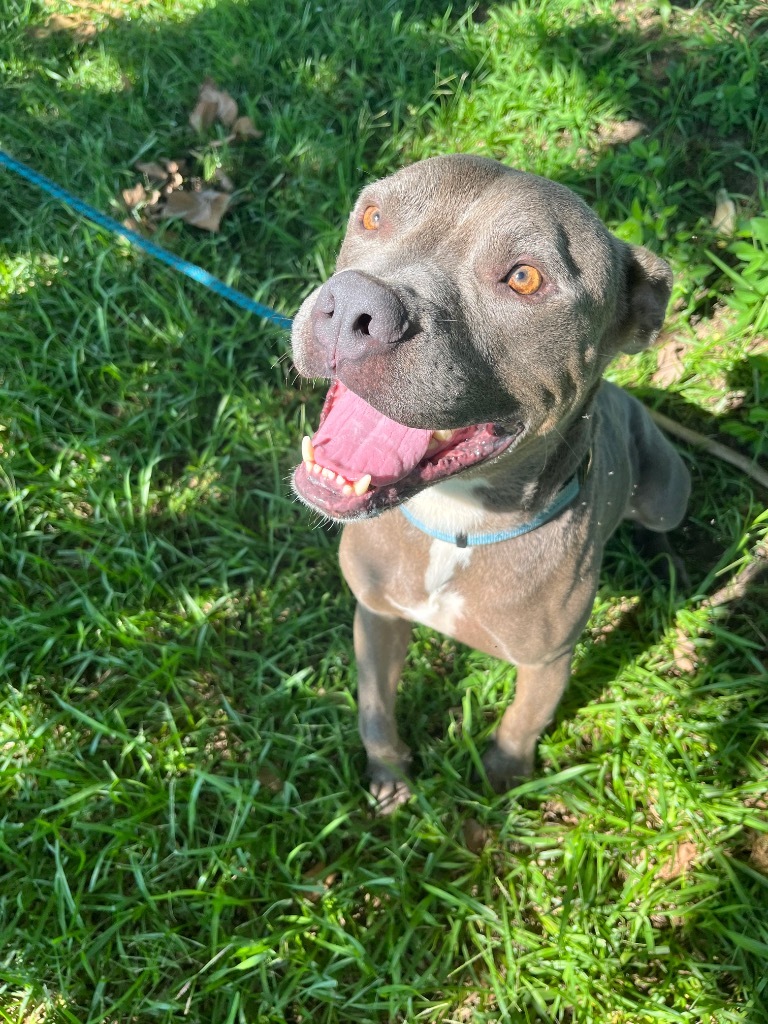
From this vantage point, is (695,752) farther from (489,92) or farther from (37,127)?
(37,127)

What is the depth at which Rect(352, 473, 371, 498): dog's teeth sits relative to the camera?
200 centimetres

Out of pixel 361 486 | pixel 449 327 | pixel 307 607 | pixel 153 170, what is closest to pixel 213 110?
pixel 153 170

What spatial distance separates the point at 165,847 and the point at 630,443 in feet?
7.62

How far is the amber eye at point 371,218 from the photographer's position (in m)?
2.28

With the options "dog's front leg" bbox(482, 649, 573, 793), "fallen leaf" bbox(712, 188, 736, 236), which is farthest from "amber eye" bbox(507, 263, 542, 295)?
"fallen leaf" bbox(712, 188, 736, 236)

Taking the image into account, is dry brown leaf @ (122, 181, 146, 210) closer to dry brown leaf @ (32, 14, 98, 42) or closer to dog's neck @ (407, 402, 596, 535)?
dry brown leaf @ (32, 14, 98, 42)

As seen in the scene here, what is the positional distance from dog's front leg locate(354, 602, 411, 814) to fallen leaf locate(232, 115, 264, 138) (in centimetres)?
305

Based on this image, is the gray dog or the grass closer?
the gray dog

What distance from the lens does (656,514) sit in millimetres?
3371

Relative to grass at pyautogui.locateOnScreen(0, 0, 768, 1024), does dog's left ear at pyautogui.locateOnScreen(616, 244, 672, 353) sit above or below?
above

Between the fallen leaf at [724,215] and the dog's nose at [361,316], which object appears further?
the fallen leaf at [724,215]

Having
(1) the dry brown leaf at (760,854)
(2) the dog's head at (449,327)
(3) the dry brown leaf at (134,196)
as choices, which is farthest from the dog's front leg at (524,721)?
(3) the dry brown leaf at (134,196)

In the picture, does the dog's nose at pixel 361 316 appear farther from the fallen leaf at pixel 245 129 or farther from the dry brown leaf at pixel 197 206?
the fallen leaf at pixel 245 129

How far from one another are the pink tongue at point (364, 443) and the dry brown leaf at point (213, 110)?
310 centimetres
